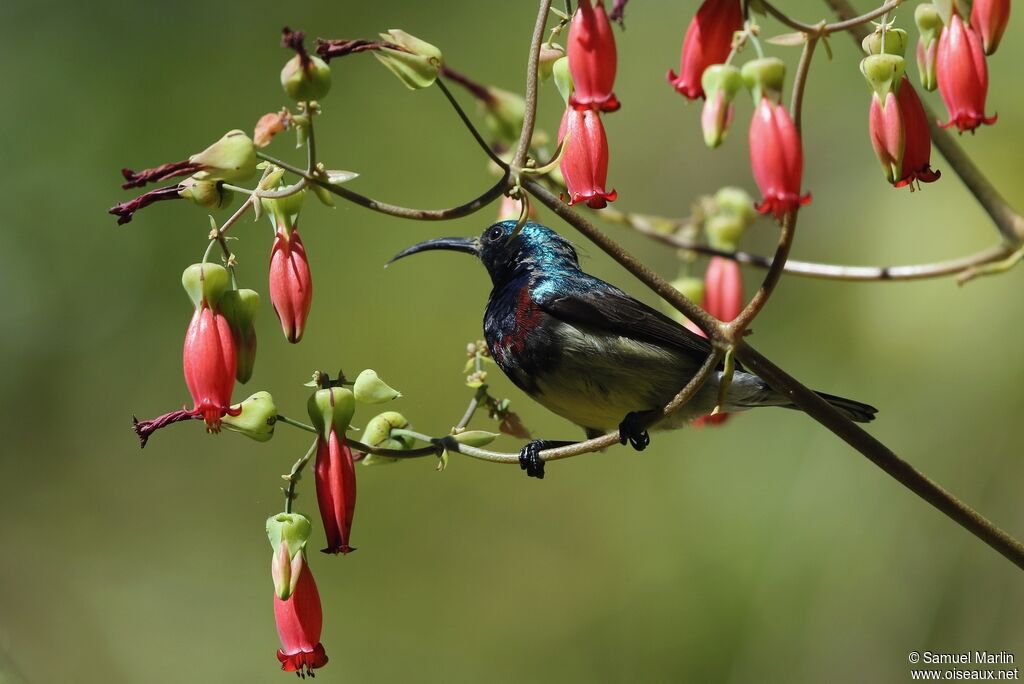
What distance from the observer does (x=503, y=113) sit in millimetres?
2654

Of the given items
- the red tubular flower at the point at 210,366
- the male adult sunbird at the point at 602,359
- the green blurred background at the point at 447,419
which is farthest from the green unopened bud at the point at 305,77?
the green blurred background at the point at 447,419

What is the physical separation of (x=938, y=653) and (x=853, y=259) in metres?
1.98

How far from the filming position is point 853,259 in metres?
5.31

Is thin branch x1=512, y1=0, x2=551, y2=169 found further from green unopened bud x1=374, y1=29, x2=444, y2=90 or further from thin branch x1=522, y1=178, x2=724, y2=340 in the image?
green unopened bud x1=374, y1=29, x2=444, y2=90

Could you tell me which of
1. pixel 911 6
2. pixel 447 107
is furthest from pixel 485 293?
pixel 911 6

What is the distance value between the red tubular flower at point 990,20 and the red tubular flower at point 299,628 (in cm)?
157

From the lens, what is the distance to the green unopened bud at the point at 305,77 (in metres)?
1.69

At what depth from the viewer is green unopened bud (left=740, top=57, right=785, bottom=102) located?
1.73 m

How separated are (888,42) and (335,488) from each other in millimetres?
1201

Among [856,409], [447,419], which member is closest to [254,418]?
[856,409]

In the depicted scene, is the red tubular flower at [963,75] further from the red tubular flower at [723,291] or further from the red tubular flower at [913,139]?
the red tubular flower at [723,291]

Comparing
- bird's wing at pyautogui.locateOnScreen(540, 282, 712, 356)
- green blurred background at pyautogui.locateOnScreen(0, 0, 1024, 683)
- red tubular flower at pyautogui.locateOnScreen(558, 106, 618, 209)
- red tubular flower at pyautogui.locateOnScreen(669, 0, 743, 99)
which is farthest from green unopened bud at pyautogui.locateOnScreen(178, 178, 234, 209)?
green blurred background at pyautogui.locateOnScreen(0, 0, 1024, 683)

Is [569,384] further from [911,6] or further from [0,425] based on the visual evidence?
[0,425]

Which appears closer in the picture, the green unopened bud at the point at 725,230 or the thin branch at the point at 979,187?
the thin branch at the point at 979,187
